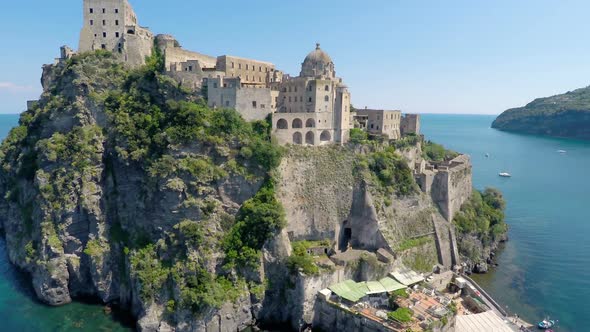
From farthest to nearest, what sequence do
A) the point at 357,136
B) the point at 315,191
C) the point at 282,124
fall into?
1. the point at 357,136
2. the point at 282,124
3. the point at 315,191

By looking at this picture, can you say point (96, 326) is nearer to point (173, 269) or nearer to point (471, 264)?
point (173, 269)

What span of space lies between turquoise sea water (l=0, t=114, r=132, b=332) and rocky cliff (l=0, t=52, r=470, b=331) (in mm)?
1581

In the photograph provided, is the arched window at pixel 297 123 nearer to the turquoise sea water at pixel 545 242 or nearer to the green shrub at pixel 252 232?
the green shrub at pixel 252 232

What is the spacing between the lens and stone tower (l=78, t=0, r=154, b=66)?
2173 inches

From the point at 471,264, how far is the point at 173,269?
39379 millimetres

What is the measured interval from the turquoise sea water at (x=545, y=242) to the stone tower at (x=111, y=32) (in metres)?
57.5

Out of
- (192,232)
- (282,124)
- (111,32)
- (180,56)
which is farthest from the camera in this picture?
(111,32)

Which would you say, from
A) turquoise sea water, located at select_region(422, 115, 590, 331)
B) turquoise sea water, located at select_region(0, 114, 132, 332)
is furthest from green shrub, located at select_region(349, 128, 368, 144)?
turquoise sea water, located at select_region(0, 114, 132, 332)

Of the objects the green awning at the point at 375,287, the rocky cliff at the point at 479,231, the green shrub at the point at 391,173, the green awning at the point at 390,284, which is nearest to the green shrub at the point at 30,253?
the green awning at the point at 375,287

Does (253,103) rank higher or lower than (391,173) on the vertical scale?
higher

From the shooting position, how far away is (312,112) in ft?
171

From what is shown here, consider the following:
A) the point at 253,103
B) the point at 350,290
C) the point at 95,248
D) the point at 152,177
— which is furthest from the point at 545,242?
the point at 95,248

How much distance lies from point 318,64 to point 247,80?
10.7 meters

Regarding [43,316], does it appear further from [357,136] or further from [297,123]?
[357,136]
